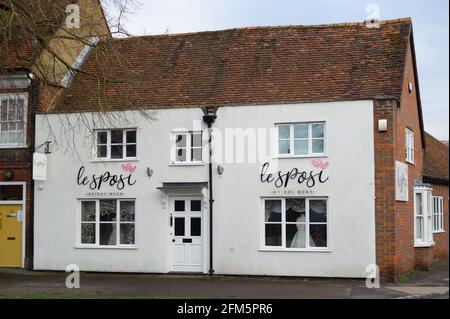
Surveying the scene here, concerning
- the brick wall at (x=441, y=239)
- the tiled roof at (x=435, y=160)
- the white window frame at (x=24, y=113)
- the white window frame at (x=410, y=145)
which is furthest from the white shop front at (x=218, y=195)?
the brick wall at (x=441, y=239)

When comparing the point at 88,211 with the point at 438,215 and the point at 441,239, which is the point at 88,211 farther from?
the point at 441,239

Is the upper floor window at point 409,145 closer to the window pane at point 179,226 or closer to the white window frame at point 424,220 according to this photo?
the white window frame at point 424,220

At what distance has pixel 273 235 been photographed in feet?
66.8

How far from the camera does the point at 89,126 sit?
70.9 ft

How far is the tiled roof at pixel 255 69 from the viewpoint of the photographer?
20.9 meters

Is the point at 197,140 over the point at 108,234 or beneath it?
over

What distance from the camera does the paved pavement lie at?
54.0 feet

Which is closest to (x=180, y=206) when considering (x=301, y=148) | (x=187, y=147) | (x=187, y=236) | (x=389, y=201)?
→ (x=187, y=236)

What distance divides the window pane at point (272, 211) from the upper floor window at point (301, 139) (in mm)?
1441

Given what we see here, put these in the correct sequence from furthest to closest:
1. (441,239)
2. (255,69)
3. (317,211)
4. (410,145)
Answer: (441,239) → (410,145) → (255,69) → (317,211)

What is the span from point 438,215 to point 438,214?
38 millimetres

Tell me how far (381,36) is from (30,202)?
12426mm

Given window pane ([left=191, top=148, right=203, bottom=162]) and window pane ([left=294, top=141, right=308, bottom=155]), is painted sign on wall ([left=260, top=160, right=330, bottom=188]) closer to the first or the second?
window pane ([left=294, top=141, right=308, bottom=155])

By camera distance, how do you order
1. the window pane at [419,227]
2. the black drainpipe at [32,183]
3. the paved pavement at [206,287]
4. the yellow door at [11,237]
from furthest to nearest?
the window pane at [419,227] → the yellow door at [11,237] → the black drainpipe at [32,183] → the paved pavement at [206,287]
